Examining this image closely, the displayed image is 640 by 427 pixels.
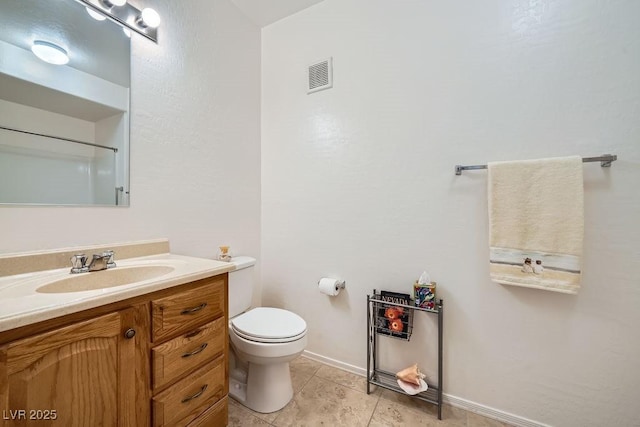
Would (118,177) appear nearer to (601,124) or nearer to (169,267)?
(169,267)

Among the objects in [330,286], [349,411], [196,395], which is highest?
[330,286]

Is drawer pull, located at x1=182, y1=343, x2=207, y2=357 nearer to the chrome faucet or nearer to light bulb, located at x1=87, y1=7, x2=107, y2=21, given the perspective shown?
the chrome faucet

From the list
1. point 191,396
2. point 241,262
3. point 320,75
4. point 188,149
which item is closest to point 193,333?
point 191,396

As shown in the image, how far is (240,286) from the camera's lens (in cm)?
156

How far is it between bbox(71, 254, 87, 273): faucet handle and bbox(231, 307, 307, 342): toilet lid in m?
0.72

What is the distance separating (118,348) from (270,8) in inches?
87.0

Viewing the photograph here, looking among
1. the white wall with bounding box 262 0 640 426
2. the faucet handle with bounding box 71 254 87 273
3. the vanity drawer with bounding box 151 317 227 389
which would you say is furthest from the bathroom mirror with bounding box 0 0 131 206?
the white wall with bounding box 262 0 640 426

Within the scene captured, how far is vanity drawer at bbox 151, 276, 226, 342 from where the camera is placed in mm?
880

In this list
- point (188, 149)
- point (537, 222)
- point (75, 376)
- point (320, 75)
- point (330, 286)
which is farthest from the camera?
point (320, 75)

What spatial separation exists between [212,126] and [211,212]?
0.57m

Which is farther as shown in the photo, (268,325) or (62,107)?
(268,325)

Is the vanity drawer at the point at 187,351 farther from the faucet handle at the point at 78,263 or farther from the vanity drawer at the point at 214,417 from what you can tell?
the faucet handle at the point at 78,263

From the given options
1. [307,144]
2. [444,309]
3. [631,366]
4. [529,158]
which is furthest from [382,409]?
[307,144]

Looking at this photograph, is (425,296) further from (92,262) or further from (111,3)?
(111,3)
